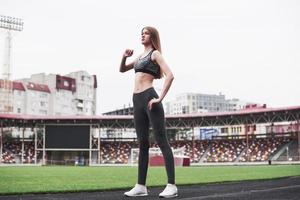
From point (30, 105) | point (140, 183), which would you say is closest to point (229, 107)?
point (30, 105)

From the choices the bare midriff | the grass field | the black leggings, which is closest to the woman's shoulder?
the bare midriff

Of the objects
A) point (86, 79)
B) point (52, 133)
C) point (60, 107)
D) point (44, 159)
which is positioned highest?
point (86, 79)

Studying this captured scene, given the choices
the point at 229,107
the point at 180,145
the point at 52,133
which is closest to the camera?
the point at 52,133

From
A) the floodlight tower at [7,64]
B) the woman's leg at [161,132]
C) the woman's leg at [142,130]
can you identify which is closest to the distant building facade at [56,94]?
the floodlight tower at [7,64]

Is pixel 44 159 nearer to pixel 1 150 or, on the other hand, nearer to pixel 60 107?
pixel 1 150

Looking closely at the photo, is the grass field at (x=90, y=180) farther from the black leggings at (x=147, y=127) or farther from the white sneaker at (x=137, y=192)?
the black leggings at (x=147, y=127)

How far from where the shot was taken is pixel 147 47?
16.9 feet

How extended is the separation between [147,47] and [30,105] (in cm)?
8712

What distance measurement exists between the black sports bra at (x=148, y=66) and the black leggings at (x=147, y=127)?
0.20 m

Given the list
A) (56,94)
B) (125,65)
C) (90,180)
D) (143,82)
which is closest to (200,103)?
(56,94)

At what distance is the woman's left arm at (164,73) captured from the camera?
4766mm

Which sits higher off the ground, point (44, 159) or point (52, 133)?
point (52, 133)

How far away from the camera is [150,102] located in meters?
4.77

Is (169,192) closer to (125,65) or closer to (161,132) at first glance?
(161,132)
